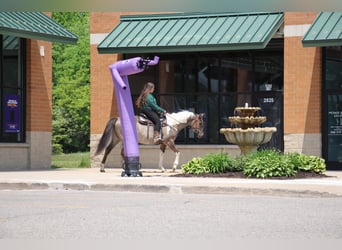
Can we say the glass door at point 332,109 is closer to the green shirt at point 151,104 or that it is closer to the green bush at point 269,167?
the green shirt at point 151,104

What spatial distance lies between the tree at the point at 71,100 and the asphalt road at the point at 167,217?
41.0 meters

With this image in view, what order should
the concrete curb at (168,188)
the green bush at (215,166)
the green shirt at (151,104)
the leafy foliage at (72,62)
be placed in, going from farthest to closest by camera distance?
the leafy foliage at (72,62) → the green shirt at (151,104) → the green bush at (215,166) → the concrete curb at (168,188)

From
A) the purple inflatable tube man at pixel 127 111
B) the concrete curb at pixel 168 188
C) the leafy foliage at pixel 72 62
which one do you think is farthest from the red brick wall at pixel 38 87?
the leafy foliage at pixel 72 62

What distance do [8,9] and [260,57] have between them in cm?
2305

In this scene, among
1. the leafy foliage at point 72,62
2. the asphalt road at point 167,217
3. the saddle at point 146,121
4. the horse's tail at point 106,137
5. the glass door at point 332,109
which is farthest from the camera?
the leafy foliage at point 72,62

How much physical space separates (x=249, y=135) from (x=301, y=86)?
17.9 feet

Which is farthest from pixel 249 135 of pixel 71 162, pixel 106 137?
pixel 71 162

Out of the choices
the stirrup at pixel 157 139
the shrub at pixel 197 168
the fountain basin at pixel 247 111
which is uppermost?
the fountain basin at pixel 247 111

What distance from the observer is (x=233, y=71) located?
25.5 meters

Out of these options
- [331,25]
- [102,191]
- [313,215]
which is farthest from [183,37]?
[313,215]

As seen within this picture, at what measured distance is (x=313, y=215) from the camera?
9.52 m

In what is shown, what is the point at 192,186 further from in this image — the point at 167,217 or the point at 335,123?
the point at 335,123

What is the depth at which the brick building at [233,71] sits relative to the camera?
2369 cm

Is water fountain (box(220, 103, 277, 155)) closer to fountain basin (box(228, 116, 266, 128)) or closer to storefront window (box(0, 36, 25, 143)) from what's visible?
fountain basin (box(228, 116, 266, 128))
